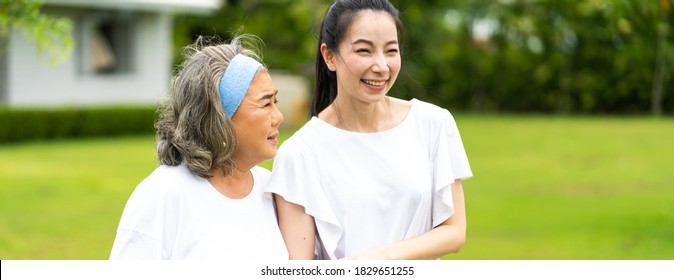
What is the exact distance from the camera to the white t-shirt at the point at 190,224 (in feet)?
8.64

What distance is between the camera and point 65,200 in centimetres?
1083

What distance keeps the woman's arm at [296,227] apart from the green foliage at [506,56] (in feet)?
66.1

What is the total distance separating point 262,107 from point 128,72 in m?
18.2

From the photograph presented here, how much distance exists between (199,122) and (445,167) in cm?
74

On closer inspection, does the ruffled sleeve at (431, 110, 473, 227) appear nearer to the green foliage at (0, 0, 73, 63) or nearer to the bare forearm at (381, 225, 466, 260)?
the bare forearm at (381, 225, 466, 260)

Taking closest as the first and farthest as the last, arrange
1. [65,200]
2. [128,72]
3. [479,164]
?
1. [65,200]
2. [479,164]
3. [128,72]

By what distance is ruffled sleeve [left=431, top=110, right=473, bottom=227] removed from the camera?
9.64ft

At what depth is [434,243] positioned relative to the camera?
2.93 m

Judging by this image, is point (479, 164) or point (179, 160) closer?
point (179, 160)

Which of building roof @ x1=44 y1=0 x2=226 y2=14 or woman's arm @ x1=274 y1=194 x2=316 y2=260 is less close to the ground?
building roof @ x1=44 y1=0 x2=226 y2=14

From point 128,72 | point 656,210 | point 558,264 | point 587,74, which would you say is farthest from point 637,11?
point 587,74

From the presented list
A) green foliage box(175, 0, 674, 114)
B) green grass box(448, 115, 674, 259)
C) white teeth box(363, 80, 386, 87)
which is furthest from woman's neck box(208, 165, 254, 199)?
green foliage box(175, 0, 674, 114)

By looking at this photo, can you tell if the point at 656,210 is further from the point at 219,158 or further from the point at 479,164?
the point at 219,158

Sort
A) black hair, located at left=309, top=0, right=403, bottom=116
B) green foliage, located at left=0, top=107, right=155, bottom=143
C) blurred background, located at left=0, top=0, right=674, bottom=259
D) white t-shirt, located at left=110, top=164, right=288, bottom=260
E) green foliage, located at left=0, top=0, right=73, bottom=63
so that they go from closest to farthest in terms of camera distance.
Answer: white t-shirt, located at left=110, top=164, right=288, bottom=260
black hair, located at left=309, top=0, right=403, bottom=116
green foliage, located at left=0, top=0, right=73, bottom=63
blurred background, located at left=0, top=0, right=674, bottom=259
green foliage, located at left=0, top=107, right=155, bottom=143
